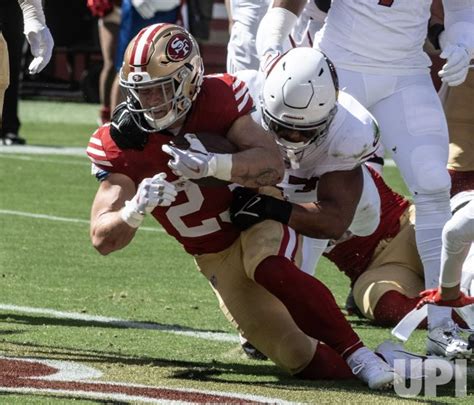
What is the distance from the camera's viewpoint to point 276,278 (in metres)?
4.21

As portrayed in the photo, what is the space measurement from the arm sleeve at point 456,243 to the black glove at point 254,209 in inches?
20.4

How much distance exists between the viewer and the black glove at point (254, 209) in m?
4.32

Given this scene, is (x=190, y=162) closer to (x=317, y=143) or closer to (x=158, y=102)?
(x=158, y=102)

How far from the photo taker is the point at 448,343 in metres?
4.56

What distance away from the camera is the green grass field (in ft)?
13.5

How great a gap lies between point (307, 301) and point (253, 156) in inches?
19.1

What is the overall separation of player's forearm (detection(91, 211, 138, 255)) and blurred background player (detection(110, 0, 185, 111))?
6.24m

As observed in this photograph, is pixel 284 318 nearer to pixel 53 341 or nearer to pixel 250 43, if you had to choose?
pixel 53 341

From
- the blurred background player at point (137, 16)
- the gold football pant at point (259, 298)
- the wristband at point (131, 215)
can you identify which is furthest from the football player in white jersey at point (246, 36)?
the blurred background player at point (137, 16)

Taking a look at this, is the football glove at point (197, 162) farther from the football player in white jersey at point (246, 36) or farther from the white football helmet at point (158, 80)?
the football player in white jersey at point (246, 36)

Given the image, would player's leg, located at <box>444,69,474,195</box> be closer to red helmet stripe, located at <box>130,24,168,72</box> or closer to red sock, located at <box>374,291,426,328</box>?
red sock, located at <box>374,291,426,328</box>

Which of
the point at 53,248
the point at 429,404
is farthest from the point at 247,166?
the point at 53,248

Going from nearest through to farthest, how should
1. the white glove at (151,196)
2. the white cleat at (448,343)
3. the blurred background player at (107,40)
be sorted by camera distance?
1. the white glove at (151,196)
2. the white cleat at (448,343)
3. the blurred background player at (107,40)

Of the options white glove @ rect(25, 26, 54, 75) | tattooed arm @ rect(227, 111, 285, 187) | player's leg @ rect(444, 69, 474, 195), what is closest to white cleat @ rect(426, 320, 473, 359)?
tattooed arm @ rect(227, 111, 285, 187)
